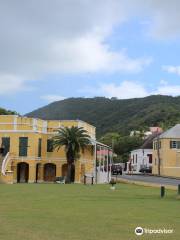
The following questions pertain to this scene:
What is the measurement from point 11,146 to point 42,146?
378 centimetres

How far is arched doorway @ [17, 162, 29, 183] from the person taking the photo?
61.9 m

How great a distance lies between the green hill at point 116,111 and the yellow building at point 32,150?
79068mm

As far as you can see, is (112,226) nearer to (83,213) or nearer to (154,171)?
(83,213)

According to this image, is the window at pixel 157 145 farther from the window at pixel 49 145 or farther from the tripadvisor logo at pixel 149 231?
the tripadvisor logo at pixel 149 231

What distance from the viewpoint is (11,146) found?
202 ft

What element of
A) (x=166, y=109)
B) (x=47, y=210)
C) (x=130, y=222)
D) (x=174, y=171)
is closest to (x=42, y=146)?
(x=174, y=171)

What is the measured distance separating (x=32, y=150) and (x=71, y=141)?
508 centimetres

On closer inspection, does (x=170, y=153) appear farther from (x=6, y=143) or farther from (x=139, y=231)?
(x=139, y=231)

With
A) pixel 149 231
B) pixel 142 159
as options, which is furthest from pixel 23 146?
pixel 142 159

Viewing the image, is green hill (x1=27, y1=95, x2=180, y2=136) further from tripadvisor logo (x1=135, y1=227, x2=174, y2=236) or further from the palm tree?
tripadvisor logo (x1=135, y1=227, x2=174, y2=236)

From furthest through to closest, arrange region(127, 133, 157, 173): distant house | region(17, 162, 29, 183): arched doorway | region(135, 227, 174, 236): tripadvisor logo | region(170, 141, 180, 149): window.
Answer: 1. region(127, 133, 157, 173): distant house
2. region(170, 141, 180, 149): window
3. region(17, 162, 29, 183): arched doorway
4. region(135, 227, 174, 236): tripadvisor logo

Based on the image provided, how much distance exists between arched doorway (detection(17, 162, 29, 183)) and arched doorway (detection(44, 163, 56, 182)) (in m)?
2.51

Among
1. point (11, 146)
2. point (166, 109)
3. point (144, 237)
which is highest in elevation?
point (166, 109)

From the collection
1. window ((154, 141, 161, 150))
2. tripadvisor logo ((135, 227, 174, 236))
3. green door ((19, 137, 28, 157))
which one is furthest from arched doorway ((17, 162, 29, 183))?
tripadvisor logo ((135, 227, 174, 236))
